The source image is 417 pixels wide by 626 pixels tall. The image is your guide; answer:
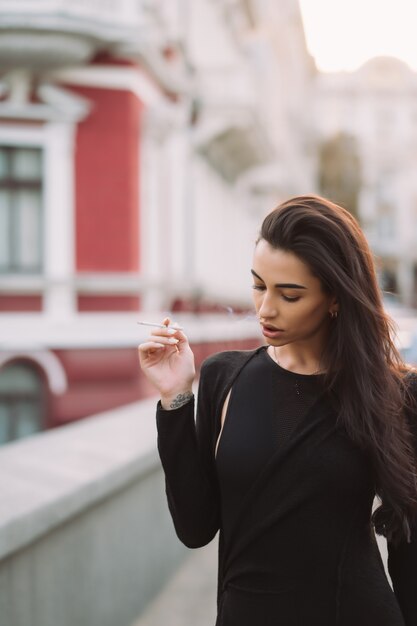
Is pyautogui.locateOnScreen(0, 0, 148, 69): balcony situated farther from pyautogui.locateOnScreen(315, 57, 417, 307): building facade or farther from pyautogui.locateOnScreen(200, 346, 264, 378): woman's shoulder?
pyautogui.locateOnScreen(315, 57, 417, 307): building facade

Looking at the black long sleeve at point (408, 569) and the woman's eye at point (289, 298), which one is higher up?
the woman's eye at point (289, 298)

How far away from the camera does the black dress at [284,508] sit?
1.97 metres

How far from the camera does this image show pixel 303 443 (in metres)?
2.03

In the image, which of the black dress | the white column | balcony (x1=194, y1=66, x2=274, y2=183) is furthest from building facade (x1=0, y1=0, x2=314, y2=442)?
the black dress

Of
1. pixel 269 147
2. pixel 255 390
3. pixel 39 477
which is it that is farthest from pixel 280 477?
pixel 269 147

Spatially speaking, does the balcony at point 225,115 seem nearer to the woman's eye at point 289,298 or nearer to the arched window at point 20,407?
the arched window at point 20,407

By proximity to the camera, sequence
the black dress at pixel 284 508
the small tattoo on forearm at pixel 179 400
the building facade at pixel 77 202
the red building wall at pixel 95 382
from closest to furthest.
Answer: the black dress at pixel 284 508
the small tattoo on forearm at pixel 179 400
the building facade at pixel 77 202
the red building wall at pixel 95 382

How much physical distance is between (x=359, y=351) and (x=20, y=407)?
10389 millimetres

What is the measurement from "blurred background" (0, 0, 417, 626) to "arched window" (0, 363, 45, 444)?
0.02 metres

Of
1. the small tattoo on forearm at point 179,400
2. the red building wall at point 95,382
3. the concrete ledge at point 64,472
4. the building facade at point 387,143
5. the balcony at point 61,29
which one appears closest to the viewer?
the small tattoo on forearm at point 179,400

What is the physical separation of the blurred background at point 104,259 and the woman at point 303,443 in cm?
112

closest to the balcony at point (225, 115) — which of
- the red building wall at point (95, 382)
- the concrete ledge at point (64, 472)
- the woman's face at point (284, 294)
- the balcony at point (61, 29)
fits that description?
the balcony at point (61, 29)

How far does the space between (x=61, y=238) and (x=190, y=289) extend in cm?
265

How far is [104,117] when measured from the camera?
12.1m
